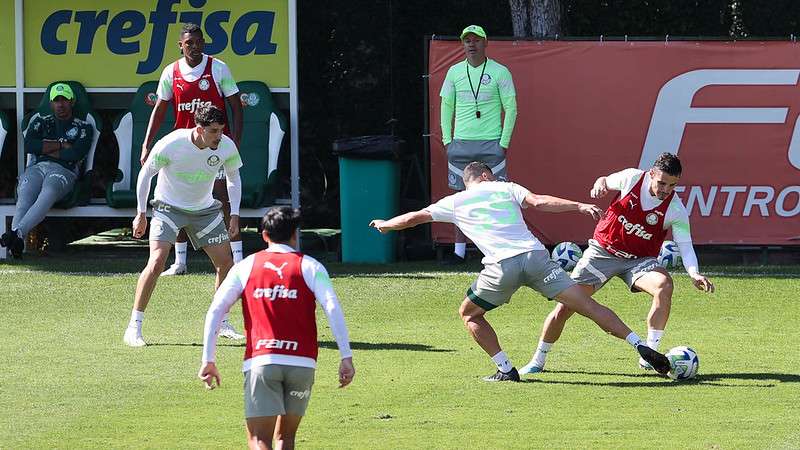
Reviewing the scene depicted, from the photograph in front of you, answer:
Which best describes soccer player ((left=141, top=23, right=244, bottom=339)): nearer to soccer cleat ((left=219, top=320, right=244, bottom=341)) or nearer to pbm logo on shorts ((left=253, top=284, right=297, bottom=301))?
soccer cleat ((left=219, top=320, right=244, bottom=341))

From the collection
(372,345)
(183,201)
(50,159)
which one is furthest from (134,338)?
(50,159)

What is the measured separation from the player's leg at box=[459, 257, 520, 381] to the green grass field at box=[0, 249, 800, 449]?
0.63 feet

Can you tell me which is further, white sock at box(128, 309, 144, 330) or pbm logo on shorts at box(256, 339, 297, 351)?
white sock at box(128, 309, 144, 330)

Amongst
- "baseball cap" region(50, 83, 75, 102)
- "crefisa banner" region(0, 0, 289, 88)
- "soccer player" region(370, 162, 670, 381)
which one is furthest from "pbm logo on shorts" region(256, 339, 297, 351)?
"crefisa banner" region(0, 0, 289, 88)

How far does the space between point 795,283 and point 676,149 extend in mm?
2335

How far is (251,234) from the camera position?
19.1 metres

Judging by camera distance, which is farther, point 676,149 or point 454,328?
point 676,149

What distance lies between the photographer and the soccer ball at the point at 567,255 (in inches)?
595

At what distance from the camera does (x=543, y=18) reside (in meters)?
18.0

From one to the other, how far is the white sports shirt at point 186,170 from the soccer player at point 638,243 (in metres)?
2.70

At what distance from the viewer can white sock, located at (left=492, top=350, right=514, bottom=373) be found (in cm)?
995

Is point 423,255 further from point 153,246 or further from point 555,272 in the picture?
point 555,272

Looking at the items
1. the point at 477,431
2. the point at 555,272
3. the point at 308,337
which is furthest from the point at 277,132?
the point at 308,337

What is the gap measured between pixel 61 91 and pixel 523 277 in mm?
8486
